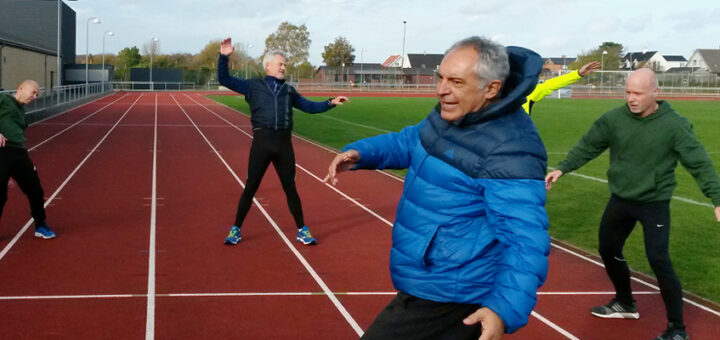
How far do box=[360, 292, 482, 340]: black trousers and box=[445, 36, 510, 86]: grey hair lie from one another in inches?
34.4

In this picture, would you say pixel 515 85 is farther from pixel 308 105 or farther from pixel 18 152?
pixel 18 152

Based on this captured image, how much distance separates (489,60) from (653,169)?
2992 millimetres

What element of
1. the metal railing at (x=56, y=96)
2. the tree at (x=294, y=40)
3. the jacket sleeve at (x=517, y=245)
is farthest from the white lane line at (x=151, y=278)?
the tree at (x=294, y=40)

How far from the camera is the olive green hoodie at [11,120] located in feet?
25.8

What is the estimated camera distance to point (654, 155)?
17.8 ft

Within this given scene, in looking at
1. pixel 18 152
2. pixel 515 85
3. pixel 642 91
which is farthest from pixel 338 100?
pixel 515 85

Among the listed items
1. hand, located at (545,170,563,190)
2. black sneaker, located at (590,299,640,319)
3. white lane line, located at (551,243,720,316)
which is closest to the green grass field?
white lane line, located at (551,243,720,316)

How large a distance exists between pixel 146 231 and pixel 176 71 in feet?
266

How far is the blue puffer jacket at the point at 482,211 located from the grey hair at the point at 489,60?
0.28 ft

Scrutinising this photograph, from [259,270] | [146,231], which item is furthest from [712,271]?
[146,231]

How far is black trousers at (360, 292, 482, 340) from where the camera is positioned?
303 centimetres

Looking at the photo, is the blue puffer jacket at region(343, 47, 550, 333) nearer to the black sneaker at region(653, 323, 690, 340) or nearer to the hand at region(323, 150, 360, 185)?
the hand at region(323, 150, 360, 185)

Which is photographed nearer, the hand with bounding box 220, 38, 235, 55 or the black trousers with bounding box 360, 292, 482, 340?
the black trousers with bounding box 360, 292, 482, 340

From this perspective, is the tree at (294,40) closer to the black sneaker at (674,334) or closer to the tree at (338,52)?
the tree at (338,52)
